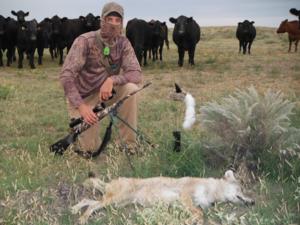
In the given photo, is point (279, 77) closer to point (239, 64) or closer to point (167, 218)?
point (239, 64)

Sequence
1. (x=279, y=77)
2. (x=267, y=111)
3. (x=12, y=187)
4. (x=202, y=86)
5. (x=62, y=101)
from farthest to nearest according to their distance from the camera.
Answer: (x=279, y=77)
(x=202, y=86)
(x=62, y=101)
(x=267, y=111)
(x=12, y=187)

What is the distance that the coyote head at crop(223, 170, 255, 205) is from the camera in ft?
14.6

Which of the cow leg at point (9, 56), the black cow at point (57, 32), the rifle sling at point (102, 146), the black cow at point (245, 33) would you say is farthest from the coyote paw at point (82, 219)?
the black cow at point (245, 33)

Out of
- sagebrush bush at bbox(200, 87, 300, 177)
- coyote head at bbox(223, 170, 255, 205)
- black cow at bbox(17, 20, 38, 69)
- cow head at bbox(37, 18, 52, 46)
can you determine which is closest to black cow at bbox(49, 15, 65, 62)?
cow head at bbox(37, 18, 52, 46)

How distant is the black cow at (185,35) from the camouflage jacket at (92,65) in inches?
454

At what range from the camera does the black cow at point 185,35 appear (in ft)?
60.2

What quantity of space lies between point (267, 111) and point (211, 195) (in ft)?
4.47

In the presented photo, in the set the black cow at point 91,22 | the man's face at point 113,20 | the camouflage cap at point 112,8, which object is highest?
the camouflage cap at point 112,8

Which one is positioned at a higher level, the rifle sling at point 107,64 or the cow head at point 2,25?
the rifle sling at point 107,64

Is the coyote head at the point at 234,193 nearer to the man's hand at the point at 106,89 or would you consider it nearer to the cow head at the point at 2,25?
the man's hand at the point at 106,89

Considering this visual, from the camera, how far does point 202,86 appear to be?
42.0 ft

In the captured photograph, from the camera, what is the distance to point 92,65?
22.1 ft

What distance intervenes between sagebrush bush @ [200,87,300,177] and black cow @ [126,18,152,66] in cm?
1287

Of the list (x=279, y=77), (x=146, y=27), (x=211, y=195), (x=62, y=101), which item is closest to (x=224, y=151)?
(x=211, y=195)
